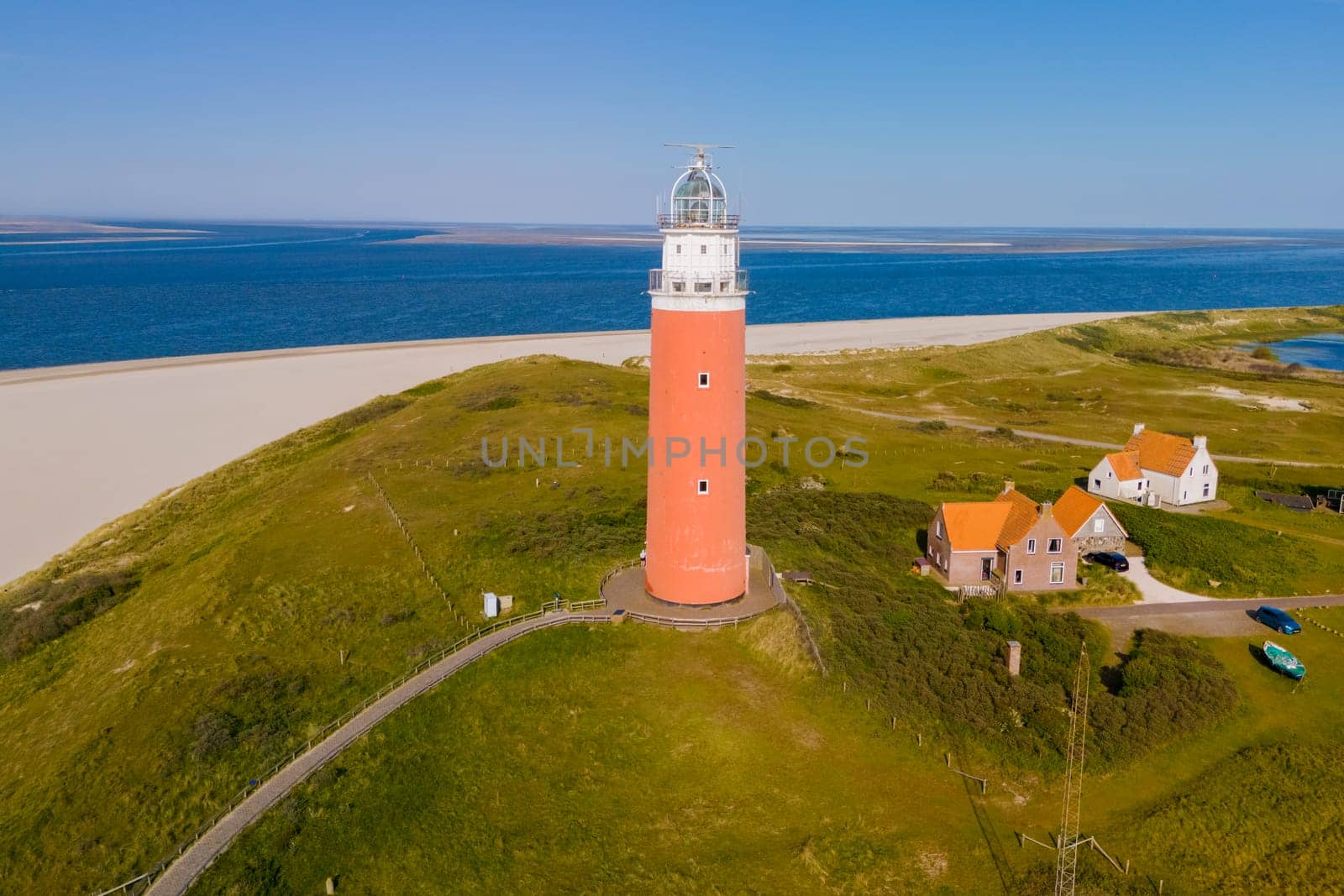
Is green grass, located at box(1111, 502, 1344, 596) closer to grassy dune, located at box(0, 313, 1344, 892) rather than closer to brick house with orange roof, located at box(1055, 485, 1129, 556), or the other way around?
grassy dune, located at box(0, 313, 1344, 892)

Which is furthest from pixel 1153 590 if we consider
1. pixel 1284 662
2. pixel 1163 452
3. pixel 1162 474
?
pixel 1163 452

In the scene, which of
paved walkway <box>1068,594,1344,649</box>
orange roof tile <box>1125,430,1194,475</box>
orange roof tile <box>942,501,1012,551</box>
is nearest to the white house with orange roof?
orange roof tile <box>1125,430,1194,475</box>

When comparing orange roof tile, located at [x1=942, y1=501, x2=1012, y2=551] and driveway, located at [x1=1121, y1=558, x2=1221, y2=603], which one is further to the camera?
orange roof tile, located at [x1=942, y1=501, x2=1012, y2=551]

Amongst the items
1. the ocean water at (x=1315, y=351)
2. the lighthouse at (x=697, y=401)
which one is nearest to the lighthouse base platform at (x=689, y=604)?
the lighthouse at (x=697, y=401)

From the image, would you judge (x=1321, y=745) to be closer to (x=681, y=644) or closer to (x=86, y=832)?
(x=681, y=644)

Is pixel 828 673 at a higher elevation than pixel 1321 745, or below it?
higher

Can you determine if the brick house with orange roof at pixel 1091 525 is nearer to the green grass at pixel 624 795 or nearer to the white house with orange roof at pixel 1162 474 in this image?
the white house with orange roof at pixel 1162 474

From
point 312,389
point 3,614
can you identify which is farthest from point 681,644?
point 312,389
